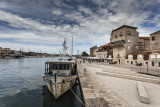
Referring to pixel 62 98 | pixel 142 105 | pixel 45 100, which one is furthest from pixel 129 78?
pixel 45 100

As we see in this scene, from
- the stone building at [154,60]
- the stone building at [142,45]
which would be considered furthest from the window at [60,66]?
the stone building at [142,45]

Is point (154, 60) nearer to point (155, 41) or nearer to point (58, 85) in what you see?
point (155, 41)

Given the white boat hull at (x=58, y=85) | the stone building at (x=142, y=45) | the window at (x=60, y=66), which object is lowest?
the white boat hull at (x=58, y=85)

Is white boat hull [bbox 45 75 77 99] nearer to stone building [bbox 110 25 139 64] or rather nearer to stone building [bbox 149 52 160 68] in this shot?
stone building [bbox 149 52 160 68]

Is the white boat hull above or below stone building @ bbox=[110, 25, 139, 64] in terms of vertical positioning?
below

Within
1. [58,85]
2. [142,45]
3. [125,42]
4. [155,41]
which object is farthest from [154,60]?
[58,85]

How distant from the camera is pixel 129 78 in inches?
580

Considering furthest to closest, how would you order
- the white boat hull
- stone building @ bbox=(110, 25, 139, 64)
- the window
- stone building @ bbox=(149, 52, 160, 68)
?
stone building @ bbox=(110, 25, 139, 64), stone building @ bbox=(149, 52, 160, 68), the window, the white boat hull

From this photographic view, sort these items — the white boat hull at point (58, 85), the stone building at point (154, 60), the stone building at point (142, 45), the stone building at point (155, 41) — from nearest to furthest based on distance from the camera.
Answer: the white boat hull at point (58, 85), the stone building at point (154, 60), the stone building at point (155, 41), the stone building at point (142, 45)

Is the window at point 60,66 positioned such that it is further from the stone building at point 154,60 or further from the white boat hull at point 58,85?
the stone building at point 154,60

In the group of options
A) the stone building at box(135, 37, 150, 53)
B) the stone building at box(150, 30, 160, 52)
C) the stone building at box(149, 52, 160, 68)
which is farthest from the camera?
the stone building at box(135, 37, 150, 53)

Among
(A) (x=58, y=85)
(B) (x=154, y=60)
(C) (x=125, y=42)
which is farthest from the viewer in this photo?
(C) (x=125, y=42)

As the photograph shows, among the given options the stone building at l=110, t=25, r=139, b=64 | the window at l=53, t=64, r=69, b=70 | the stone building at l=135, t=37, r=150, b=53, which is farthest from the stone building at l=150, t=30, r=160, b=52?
the window at l=53, t=64, r=69, b=70

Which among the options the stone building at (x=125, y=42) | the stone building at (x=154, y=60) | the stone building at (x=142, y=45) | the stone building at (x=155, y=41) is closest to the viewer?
the stone building at (x=154, y=60)
